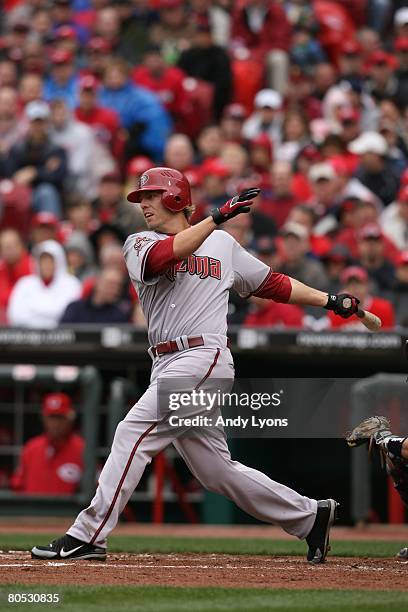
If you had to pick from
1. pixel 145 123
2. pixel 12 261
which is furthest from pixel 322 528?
pixel 145 123

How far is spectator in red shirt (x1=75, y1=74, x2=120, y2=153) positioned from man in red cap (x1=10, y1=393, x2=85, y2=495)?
483cm

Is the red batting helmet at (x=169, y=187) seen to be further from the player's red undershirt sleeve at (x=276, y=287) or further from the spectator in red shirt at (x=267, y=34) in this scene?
the spectator in red shirt at (x=267, y=34)

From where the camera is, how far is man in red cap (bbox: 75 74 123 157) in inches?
595

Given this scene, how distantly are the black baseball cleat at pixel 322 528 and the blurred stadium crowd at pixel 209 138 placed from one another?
396 centimetres

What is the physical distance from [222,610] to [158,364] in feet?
6.01

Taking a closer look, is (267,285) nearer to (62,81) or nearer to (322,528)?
(322,528)

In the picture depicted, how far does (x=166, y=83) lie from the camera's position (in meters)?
15.5

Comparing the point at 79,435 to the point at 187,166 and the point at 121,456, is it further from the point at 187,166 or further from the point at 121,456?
the point at 121,456

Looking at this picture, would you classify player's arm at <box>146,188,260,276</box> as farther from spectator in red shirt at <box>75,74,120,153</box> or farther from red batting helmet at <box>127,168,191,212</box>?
spectator in red shirt at <box>75,74,120,153</box>

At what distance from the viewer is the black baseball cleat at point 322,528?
6855mm

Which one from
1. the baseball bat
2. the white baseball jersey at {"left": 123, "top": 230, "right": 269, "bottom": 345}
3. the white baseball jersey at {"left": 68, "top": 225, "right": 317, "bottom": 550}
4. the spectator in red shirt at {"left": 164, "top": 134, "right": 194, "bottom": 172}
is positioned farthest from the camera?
the spectator in red shirt at {"left": 164, "top": 134, "right": 194, "bottom": 172}

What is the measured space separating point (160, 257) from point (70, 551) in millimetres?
1434

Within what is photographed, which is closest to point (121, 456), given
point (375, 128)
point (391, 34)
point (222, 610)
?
point (222, 610)
